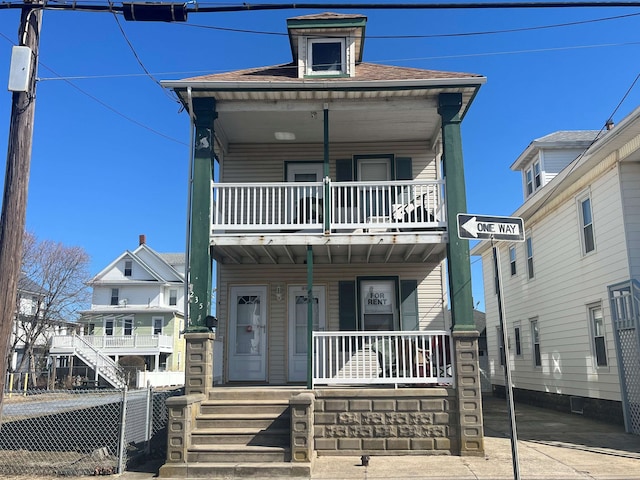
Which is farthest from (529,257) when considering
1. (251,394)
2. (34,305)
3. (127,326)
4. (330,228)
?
(34,305)

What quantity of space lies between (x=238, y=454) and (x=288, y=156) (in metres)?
6.80

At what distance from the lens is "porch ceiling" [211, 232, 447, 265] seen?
33.1 ft

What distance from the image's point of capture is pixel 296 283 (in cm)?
1230

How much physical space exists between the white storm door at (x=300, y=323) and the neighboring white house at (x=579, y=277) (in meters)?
5.98

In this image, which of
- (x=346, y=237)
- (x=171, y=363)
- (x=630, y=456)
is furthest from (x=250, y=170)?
(x=171, y=363)

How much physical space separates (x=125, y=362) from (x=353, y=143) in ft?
99.9

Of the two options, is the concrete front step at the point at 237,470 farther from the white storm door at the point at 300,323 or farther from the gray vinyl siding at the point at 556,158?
the gray vinyl siding at the point at 556,158

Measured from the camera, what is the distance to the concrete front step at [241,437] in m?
8.52

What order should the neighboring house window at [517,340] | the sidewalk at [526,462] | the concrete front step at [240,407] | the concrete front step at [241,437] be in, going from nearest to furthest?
the sidewalk at [526,462] → the concrete front step at [241,437] → the concrete front step at [240,407] → the neighboring house window at [517,340]

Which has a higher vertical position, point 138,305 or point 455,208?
point 138,305

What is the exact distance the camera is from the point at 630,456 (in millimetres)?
8812

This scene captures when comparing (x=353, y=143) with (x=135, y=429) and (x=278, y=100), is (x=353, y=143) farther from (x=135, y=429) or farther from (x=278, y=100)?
(x=135, y=429)

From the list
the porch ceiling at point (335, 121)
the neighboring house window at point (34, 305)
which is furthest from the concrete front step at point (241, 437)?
the neighboring house window at point (34, 305)

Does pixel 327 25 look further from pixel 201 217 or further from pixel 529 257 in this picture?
pixel 529 257
